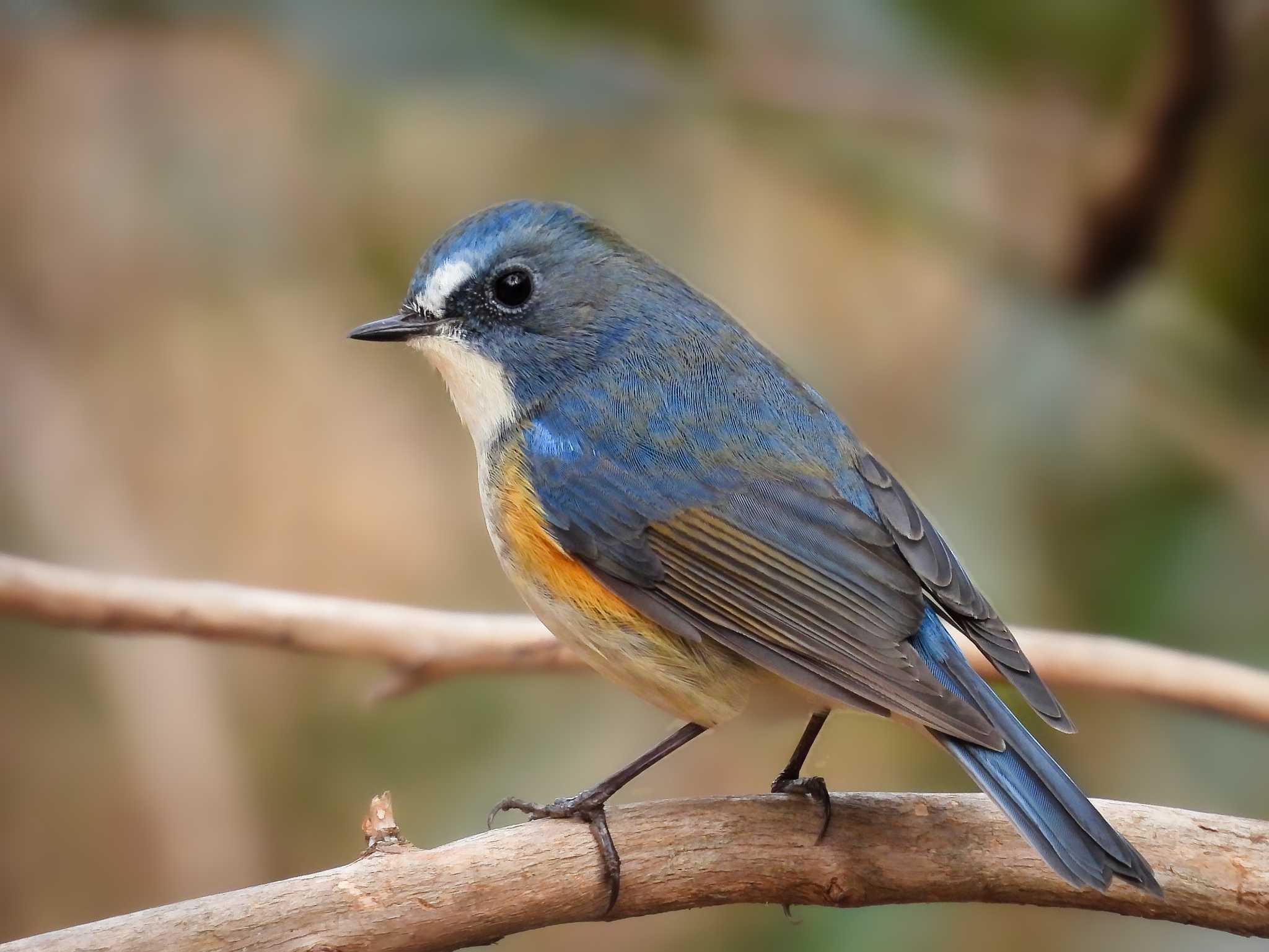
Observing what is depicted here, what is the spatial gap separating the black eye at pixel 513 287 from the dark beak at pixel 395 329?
0.44 ft

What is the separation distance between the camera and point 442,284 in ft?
8.24

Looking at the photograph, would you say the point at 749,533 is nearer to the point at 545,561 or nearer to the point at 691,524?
the point at 691,524

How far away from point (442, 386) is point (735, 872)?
8.09 feet

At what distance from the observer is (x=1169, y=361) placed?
4.07 metres

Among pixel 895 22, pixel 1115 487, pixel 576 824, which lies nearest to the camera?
pixel 576 824

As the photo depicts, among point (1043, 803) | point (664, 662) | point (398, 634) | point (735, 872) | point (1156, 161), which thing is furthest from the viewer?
point (1156, 161)

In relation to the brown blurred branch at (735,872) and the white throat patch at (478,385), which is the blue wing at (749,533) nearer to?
the white throat patch at (478,385)

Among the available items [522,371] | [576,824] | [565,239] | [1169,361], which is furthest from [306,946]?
[1169,361]

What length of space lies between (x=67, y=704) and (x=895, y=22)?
3201 millimetres

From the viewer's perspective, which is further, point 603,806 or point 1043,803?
point 603,806

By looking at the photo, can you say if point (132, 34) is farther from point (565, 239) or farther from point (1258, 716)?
point (1258, 716)

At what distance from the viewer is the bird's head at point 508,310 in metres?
2.52

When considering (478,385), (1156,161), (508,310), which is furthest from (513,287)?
(1156,161)

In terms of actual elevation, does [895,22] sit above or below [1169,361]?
above
